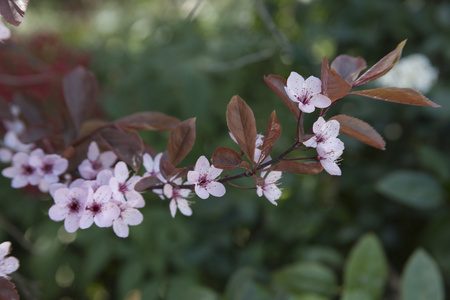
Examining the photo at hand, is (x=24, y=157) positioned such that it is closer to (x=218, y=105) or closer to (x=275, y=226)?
(x=275, y=226)

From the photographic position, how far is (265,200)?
3.67ft

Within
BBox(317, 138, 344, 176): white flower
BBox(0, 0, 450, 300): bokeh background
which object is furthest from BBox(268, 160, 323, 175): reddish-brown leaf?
BBox(0, 0, 450, 300): bokeh background

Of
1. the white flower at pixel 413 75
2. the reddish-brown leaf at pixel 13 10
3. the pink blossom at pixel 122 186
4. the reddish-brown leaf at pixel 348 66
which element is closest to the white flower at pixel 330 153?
the reddish-brown leaf at pixel 348 66

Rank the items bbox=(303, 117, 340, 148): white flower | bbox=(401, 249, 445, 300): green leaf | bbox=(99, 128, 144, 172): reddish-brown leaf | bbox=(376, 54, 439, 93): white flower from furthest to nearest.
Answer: bbox=(376, 54, 439, 93): white flower, bbox=(401, 249, 445, 300): green leaf, bbox=(99, 128, 144, 172): reddish-brown leaf, bbox=(303, 117, 340, 148): white flower

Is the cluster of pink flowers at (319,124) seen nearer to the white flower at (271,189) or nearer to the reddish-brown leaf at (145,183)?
the white flower at (271,189)

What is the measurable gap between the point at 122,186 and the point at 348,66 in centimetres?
32

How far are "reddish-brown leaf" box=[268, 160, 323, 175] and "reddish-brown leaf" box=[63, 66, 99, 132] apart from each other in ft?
1.13

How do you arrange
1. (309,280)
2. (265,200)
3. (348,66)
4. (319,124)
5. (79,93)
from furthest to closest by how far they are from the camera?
(265,200) < (309,280) < (79,93) < (348,66) < (319,124)

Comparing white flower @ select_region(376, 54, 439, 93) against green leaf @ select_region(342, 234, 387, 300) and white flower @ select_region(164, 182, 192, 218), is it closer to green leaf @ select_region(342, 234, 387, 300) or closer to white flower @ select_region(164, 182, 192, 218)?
green leaf @ select_region(342, 234, 387, 300)

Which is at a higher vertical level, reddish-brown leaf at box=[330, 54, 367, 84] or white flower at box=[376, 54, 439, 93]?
white flower at box=[376, 54, 439, 93]

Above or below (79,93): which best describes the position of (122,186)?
below

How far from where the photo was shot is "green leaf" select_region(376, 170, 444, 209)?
3.43ft

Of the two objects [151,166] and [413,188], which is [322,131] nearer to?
[151,166]

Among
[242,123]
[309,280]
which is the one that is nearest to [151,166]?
[242,123]
